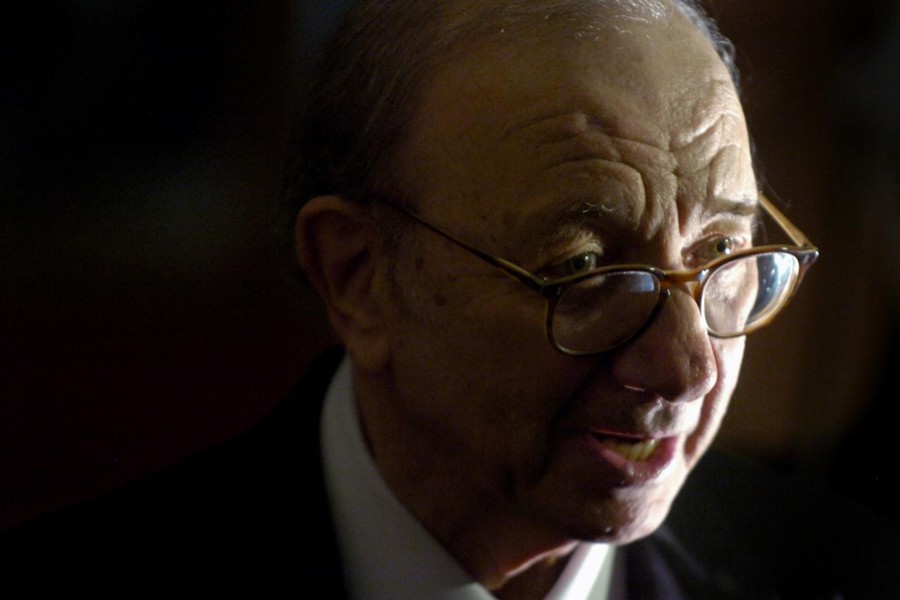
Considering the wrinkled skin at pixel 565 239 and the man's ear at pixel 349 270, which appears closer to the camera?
the wrinkled skin at pixel 565 239

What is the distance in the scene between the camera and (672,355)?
967 millimetres

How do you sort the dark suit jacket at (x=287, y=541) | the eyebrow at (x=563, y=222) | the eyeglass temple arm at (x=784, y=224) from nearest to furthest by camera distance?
the eyebrow at (x=563, y=222) → the dark suit jacket at (x=287, y=541) → the eyeglass temple arm at (x=784, y=224)

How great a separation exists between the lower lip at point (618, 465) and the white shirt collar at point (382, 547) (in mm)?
176

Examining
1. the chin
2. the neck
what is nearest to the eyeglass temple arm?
the chin

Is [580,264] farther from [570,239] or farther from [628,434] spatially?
[628,434]

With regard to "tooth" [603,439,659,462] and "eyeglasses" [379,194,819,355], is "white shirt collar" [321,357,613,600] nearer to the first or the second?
"tooth" [603,439,659,462]

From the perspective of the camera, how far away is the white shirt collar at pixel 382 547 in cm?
112

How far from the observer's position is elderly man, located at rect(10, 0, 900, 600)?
960 millimetres

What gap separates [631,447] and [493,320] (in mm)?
209

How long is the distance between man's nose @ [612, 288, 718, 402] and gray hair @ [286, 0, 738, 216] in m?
0.31

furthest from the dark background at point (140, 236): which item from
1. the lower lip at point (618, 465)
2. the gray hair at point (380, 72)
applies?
the lower lip at point (618, 465)

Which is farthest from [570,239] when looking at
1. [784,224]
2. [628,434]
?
[784,224]

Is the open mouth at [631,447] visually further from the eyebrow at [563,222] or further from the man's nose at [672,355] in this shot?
the eyebrow at [563,222]

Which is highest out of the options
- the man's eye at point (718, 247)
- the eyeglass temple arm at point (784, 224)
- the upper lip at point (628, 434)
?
the man's eye at point (718, 247)
